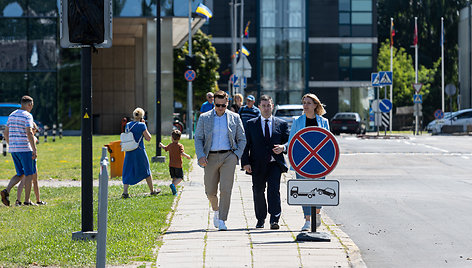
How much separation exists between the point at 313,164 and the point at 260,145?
1575 mm

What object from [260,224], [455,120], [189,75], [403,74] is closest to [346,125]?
[455,120]

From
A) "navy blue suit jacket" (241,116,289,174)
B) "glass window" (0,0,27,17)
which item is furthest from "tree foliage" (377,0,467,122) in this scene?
"navy blue suit jacket" (241,116,289,174)

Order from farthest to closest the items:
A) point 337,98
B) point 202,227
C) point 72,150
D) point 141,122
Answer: point 337,98
point 72,150
point 141,122
point 202,227

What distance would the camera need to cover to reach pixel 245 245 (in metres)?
9.42

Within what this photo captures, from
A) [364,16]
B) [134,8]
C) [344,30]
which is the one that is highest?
[364,16]

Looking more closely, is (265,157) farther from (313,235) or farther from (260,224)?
(313,235)

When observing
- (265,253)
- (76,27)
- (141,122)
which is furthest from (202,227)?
(141,122)

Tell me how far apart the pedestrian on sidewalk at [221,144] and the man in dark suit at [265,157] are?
0.28m

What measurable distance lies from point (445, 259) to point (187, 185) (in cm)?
895

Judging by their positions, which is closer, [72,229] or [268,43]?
[72,229]

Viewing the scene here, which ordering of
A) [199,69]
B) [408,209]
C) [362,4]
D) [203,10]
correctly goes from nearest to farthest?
1. [408,209]
2. [203,10]
3. [199,69]
4. [362,4]

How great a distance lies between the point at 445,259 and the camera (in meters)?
8.93

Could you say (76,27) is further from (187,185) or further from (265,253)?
(187,185)

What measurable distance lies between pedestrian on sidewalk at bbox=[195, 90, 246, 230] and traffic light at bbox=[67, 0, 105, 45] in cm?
201
